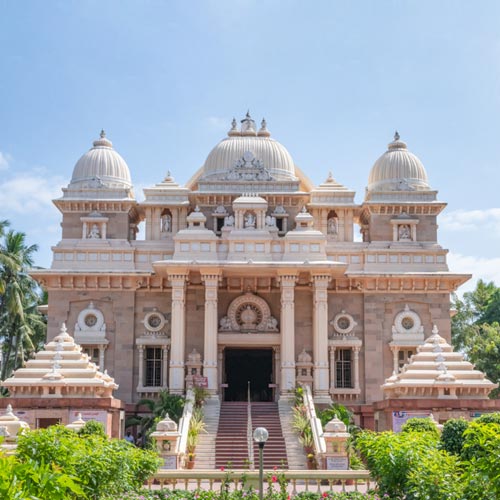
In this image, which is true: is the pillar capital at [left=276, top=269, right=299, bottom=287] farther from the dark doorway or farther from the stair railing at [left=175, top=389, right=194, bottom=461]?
the stair railing at [left=175, top=389, right=194, bottom=461]

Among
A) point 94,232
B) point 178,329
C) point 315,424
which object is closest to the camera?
point 315,424

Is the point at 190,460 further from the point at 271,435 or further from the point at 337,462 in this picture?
the point at 337,462

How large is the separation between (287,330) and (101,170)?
12.7m

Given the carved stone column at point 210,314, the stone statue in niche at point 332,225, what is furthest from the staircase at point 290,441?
the stone statue in niche at point 332,225

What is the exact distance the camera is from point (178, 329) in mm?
34812

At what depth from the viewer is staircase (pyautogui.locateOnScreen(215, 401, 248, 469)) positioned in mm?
27875

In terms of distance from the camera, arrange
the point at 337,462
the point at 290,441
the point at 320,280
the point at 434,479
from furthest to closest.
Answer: the point at 320,280, the point at 290,441, the point at 337,462, the point at 434,479

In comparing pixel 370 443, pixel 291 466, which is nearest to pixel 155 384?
pixel 291 466

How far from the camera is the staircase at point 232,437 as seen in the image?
91.5 ft

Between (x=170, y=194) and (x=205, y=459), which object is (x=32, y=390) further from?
(x=170, y=194)

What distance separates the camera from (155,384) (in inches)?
1473

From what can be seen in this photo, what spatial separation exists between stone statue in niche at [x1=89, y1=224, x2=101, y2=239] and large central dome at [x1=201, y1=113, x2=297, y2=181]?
18.3 feet

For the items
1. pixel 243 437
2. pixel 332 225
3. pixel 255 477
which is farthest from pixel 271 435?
pixel 332 225

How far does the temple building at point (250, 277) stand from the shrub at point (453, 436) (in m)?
14.2
